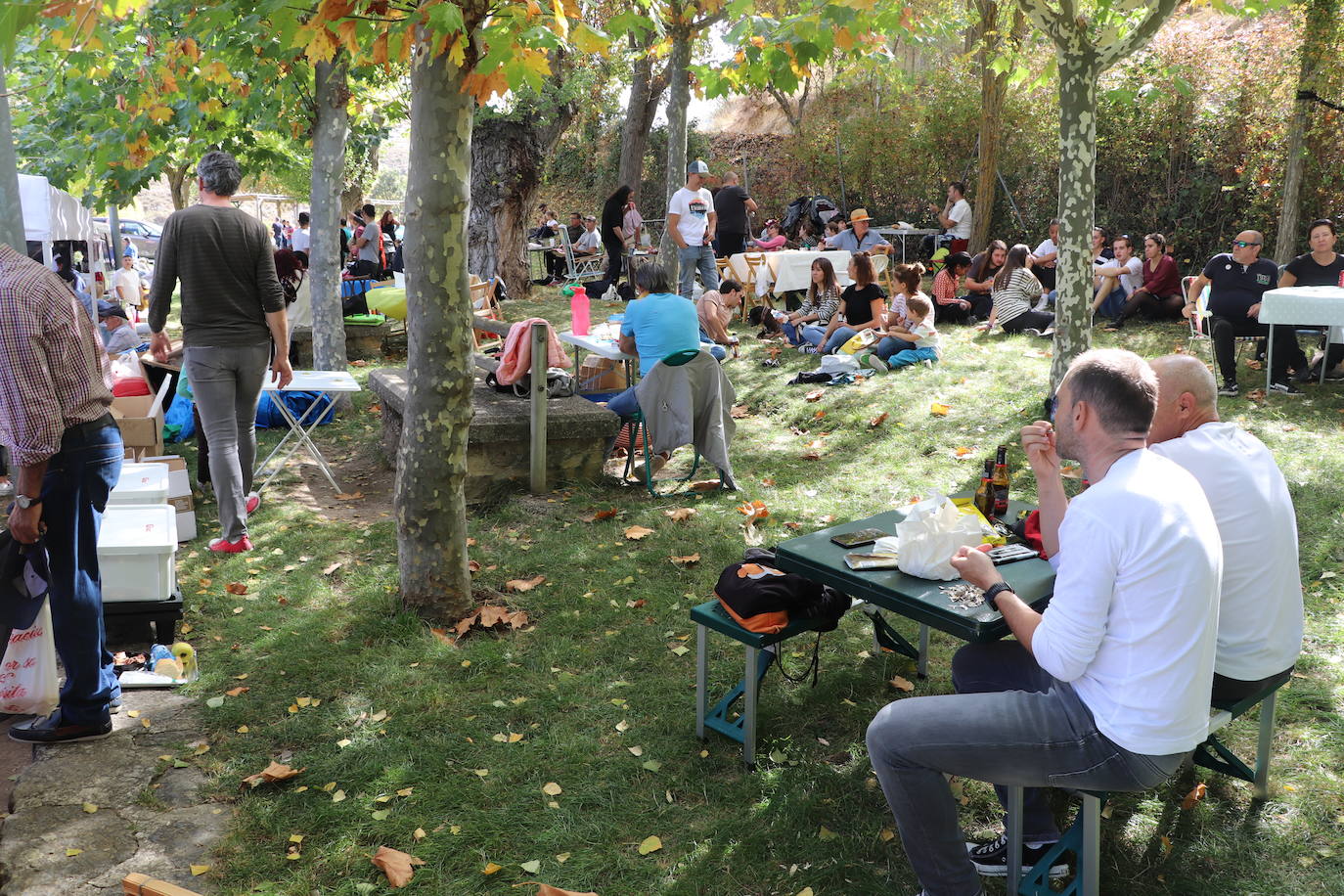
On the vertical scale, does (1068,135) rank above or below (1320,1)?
below

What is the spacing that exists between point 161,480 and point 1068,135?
642 cm

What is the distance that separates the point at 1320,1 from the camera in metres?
11.4

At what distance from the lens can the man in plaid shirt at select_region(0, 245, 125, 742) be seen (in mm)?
3330

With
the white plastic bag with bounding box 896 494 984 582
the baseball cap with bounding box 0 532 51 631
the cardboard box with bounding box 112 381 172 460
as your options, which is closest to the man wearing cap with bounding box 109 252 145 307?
the cardboard box with bounding box 112 381 172 460

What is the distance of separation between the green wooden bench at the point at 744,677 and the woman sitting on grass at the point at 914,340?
6.51 meters

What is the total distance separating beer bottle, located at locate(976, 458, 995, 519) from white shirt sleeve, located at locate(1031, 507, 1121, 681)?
1427 mm

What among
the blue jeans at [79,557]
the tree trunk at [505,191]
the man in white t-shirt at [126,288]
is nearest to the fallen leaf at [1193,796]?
the blue jeans at [79,557]

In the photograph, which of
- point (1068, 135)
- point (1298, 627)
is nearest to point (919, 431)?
point (1068, 135)

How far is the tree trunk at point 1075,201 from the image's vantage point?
7520mm

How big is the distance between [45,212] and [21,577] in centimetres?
1057

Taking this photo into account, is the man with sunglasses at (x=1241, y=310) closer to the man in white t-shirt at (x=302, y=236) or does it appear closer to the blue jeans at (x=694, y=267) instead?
the blue jeans at (x=694, y=267)

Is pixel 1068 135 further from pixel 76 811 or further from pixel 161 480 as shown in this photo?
pixel 76 811

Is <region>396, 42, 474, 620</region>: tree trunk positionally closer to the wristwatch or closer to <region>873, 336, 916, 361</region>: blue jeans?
the wristwatch

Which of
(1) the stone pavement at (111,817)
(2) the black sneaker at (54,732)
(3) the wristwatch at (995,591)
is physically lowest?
(1) the stone pavement at (111,817)
